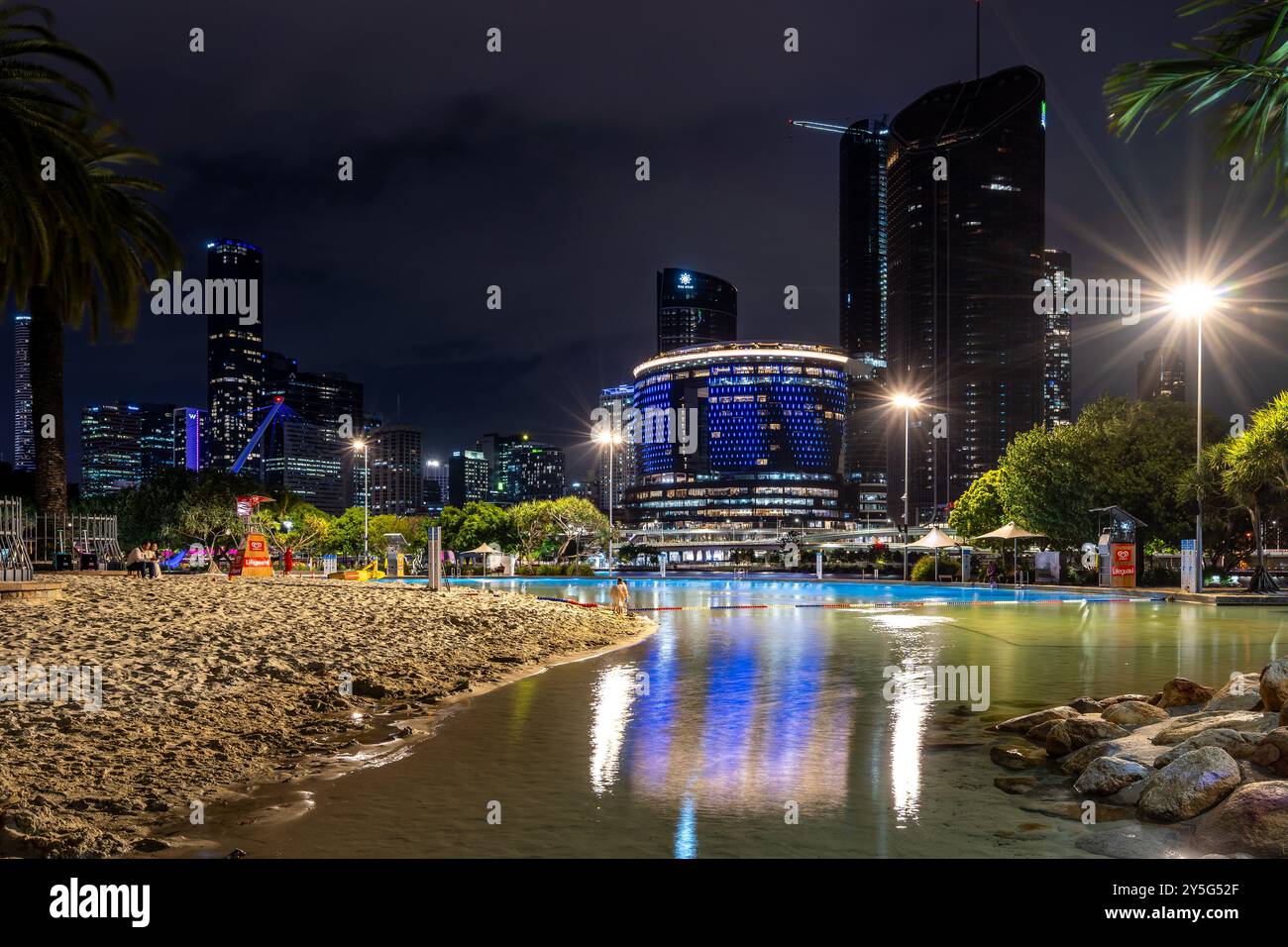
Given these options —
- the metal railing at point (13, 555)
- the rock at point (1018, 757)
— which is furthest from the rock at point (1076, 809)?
the metal railing at point (13, 555)

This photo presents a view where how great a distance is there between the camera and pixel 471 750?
9352 millimetres

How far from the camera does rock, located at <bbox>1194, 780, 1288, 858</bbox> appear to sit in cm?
607

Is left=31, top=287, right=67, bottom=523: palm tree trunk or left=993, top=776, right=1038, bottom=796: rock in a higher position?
left=31, top=287, right=67, bottom=523: palm tree trunk

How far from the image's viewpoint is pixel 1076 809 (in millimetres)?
7352

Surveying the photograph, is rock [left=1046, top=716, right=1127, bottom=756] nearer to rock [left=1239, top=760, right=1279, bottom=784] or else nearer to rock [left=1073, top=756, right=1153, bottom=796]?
rock [left=1073, top=756, right=1153, bottom=796]

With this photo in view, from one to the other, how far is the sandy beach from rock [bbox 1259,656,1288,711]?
8.89 m

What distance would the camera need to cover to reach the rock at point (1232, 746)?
24.6 feet

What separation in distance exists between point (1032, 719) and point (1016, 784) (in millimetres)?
2230

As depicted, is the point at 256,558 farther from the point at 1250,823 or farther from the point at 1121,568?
the point at 1121,568

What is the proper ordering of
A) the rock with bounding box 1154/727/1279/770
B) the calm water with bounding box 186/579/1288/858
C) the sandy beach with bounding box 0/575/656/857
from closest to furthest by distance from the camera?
the calm water with bounding box 186/579/1288/858 < the sandy beach with bounding box 0/575/656/857 < the rock with bounding box 1154/727/1279/770

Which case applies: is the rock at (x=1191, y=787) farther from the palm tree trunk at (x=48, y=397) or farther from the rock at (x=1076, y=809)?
the palm tree trunk at (x=48, y=397)

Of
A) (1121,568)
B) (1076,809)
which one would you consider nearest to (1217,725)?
(1076,809)

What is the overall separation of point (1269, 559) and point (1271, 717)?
83.6 meters

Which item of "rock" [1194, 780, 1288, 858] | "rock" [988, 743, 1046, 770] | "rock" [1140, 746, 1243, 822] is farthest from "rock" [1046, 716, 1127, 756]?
"rock" [1194, 780, 1288, 858]
